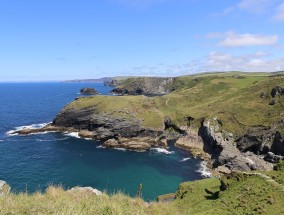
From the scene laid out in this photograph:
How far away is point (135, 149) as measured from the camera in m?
104

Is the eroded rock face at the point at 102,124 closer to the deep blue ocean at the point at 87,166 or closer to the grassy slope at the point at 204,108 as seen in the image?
the grassy slope at the point at 204,108

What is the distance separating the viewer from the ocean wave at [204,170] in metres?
80.7

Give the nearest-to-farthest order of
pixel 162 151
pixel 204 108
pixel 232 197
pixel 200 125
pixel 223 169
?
pixel 232 197, pixel 223 169, pixel 162 151, pixel 200 125, pixel 204 108

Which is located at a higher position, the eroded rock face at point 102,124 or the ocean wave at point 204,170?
the eroded rock face at point 102,124

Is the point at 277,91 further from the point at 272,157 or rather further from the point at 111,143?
the point at 111,143

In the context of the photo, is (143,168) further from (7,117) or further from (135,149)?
(7,117)

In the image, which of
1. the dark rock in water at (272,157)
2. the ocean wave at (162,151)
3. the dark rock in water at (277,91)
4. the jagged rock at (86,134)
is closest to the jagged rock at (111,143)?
the jagged rock at (86,134)

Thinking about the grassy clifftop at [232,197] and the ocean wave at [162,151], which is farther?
the ocean wave at [162,151]

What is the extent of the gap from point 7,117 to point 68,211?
164m

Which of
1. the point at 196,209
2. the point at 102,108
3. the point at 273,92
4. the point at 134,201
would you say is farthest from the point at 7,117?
the point at 134,201

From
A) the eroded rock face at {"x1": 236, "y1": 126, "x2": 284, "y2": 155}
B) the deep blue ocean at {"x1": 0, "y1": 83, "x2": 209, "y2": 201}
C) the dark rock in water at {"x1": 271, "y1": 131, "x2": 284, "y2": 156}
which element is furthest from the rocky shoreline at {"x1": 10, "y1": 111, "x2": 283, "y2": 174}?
the deep blue ocean at {"x1": 0, "y1": 83, "x2": 209, "y2": 201}

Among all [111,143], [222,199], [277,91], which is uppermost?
[277,91]

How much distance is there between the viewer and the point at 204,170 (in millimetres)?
84875

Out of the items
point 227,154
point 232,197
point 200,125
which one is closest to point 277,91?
point 200,125
